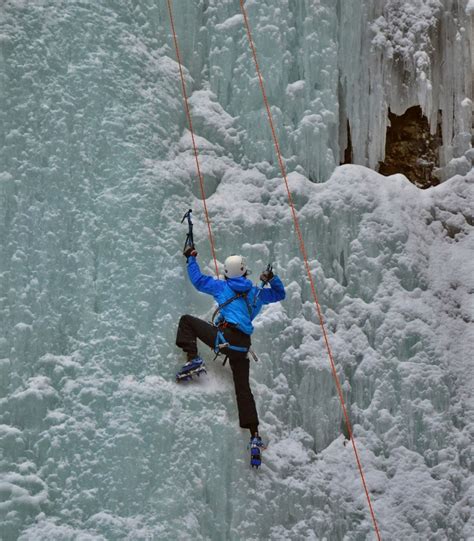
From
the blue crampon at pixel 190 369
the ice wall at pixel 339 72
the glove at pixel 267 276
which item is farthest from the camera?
the ice wall at pixel 339 72

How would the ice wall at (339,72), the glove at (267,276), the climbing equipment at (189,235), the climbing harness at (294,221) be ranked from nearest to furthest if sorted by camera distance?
the glove at (267,276), the climbing equipment at (189,235), the climbing harness at (294,221), the ice wall at (339,72)

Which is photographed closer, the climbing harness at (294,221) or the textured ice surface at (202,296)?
the textured ice surface at (202,296)

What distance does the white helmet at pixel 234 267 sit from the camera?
6785mm

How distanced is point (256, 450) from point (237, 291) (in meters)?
0.99

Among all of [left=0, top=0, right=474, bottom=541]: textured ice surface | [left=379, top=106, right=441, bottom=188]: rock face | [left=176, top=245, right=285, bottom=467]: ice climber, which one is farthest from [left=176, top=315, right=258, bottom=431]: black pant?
[left=379, top=106, right=441, bottom=188]: rock face

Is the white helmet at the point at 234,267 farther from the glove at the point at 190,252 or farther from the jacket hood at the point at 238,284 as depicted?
the glove at the point at 190,252

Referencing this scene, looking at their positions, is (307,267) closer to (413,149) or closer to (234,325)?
(234,325)

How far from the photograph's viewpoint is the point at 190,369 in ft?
22.6

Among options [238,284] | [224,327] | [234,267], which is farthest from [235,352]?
[234,267]

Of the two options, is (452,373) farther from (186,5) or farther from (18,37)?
(18,37)

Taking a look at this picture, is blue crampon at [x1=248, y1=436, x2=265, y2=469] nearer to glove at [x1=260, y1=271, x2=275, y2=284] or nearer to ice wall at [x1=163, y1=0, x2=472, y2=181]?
glove at [x1=260, y1=271, x2=275, y2=284]

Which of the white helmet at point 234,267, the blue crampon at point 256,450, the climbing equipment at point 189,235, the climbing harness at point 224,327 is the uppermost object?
the climbing equipment at point 189,235

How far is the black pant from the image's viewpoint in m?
6.77

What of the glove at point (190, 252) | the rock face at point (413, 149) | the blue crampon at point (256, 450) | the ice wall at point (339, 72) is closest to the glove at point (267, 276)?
the glove at point (190, 252)
